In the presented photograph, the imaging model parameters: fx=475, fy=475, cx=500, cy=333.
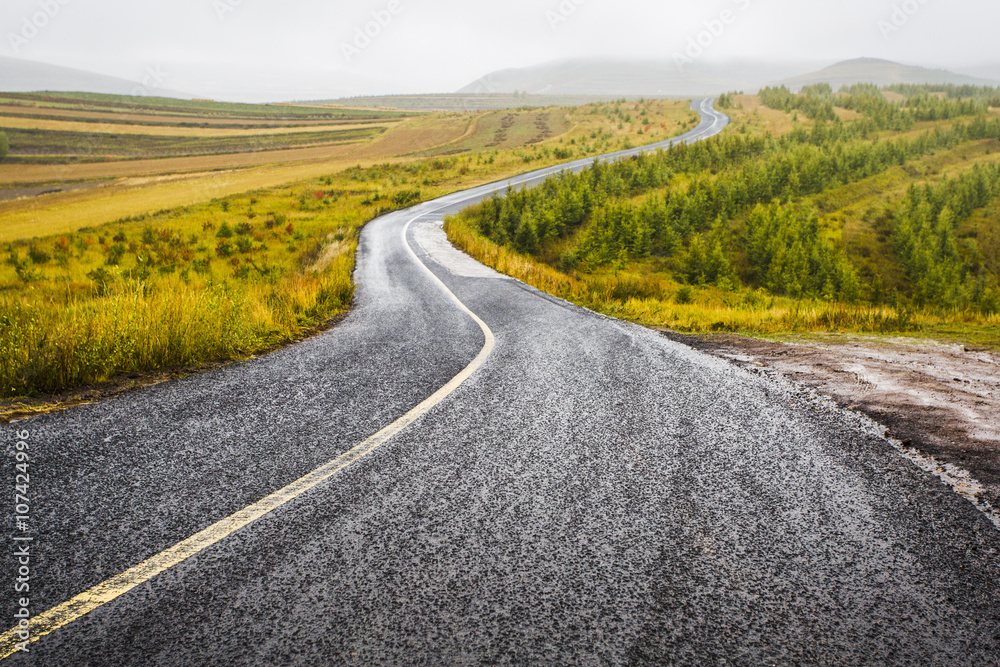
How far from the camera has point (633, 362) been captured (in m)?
5.92

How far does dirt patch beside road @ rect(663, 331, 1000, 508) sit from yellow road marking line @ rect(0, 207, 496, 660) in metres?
4.07

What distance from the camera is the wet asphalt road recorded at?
1969 millimetres

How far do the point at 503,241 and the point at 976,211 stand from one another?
33578mm

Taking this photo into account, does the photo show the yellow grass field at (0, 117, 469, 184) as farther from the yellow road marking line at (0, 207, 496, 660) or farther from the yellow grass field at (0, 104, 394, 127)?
the yellow road marking line at (0, 207, 496, 660)

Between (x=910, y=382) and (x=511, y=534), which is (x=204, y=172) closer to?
(x=511, y=534)

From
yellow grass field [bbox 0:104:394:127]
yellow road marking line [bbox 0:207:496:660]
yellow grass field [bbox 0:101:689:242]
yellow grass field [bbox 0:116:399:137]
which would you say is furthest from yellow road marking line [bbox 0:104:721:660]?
yellow grass field [bbox 0:104:394:127]

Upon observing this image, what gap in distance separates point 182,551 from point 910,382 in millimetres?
6555

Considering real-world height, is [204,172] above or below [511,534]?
above

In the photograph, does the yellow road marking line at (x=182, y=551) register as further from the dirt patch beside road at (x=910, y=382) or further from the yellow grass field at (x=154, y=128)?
the yellow grass field at (x=154, y=128)

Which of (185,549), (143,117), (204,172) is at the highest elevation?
(143,117)

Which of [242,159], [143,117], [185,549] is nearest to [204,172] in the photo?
[242,159]

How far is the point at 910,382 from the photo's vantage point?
5055 mm

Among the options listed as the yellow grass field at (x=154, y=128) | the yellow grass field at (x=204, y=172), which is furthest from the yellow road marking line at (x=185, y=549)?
the yellow grass field at (x=154, y=128)

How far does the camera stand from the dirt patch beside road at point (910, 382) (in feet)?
11.8
